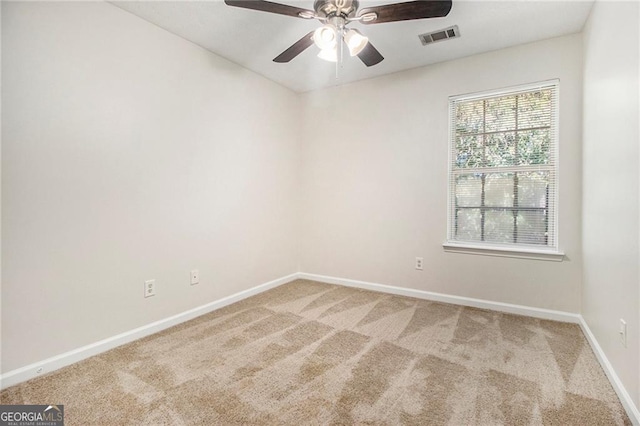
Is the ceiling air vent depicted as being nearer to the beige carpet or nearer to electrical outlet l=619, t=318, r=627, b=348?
electrical outlet l=619, t=318, r=627, b=348

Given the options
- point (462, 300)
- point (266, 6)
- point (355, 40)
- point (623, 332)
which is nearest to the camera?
point (623, 332)

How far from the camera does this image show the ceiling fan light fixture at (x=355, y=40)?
6.47ft

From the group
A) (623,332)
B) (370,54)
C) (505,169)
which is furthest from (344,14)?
(623,332)

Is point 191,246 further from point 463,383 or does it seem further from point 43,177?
point 463,383

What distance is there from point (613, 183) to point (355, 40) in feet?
5.97

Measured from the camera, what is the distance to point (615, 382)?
5.51 ft

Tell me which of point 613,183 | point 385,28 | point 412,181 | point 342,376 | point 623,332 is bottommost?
point 342,376

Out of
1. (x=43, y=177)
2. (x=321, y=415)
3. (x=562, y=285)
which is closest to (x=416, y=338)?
(x=321, y=415)

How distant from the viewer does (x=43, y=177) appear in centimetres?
185

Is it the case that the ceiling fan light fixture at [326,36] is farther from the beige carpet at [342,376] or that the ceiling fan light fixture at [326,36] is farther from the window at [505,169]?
the beige carpet at [342,376]

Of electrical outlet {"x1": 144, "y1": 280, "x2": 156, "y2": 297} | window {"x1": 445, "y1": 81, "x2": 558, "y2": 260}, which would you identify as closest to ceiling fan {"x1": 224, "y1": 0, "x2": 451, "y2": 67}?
window {"x1": 445, "y1": 81, "x2": 558, "y2": 260}

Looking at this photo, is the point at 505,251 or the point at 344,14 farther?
the point at 505,251

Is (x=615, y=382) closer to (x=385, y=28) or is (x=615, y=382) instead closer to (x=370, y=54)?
(x=370, y=54)

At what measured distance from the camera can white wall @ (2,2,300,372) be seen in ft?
5.82
